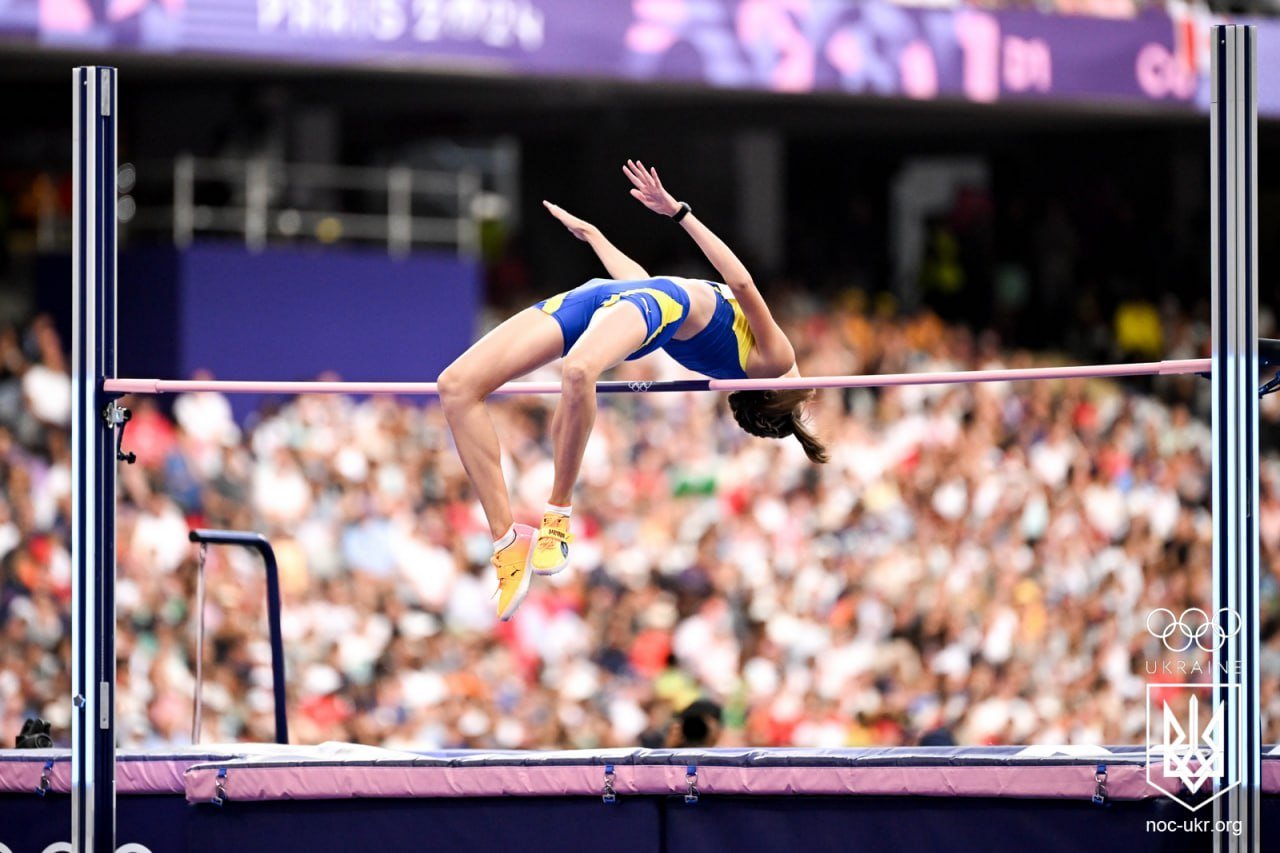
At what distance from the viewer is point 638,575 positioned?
11.5m

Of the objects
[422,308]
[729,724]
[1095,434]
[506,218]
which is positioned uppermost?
[506,218]

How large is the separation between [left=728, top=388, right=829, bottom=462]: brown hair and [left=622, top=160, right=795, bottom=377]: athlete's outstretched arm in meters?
0.21

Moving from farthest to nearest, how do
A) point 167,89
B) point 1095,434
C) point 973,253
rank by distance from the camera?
point 973,253 < point 167,89 < point 1095,434

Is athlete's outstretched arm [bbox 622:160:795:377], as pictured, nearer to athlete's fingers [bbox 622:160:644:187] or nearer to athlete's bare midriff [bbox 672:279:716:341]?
athlete's fingers [bbox 622:160:644:187]

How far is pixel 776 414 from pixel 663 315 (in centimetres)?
69

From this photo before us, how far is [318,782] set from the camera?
237 inches

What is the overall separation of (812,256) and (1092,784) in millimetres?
14036

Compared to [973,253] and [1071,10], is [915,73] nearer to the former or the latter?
[1071,10]

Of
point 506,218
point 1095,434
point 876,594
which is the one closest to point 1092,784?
point 876,594

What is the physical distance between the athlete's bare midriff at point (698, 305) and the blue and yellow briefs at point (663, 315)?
2cm

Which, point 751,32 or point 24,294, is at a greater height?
point 751,32

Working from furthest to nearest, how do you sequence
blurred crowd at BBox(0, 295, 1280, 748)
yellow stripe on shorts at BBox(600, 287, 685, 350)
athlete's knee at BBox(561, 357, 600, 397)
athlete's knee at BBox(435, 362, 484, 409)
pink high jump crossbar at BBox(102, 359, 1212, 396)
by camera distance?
blurred crowd at BBox(0, 295, 1280, 748)
yellow stripe on shorts at BBox(600, 287, 685, 350)
athlete's knee at BBox(435, 362, 484, 409)
athlete's knee at BBox(561, 357, 600, 397)
pink high jump crossbar at BBox(102, 359, 1212, 396)

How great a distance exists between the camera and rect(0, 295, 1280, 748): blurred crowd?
10.2 metres

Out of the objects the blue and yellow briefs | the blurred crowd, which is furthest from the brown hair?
the blurred crowd
